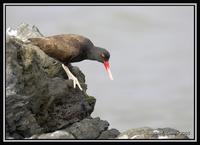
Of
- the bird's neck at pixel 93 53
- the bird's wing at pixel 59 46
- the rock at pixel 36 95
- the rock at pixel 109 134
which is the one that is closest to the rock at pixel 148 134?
the rock at pixel 109 134

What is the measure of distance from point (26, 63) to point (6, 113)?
1.56 m

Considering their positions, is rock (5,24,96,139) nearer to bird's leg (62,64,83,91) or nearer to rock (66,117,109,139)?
bird's leg (62,64,83,91)

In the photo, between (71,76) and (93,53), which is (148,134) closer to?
(71,76)

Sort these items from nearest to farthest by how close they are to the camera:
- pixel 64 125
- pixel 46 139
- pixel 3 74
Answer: pixel 46 139, pixel 3 74, pixel 64 125

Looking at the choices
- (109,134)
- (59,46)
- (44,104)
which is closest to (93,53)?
(59,46)

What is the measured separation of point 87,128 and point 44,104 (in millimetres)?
1247

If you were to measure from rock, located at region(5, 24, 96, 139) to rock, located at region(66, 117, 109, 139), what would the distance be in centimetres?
46

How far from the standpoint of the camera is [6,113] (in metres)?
13.6

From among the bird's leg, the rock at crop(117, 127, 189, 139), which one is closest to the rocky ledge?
the rock at crop(117, 127, 189, 139)

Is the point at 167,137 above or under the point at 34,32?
under

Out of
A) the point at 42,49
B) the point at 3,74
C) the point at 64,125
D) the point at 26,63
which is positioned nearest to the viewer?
the point at 3,74

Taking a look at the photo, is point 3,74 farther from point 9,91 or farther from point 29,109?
point 29,109

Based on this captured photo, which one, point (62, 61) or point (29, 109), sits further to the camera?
point (62, 61)

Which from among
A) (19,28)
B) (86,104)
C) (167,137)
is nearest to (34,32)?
(19,28)
